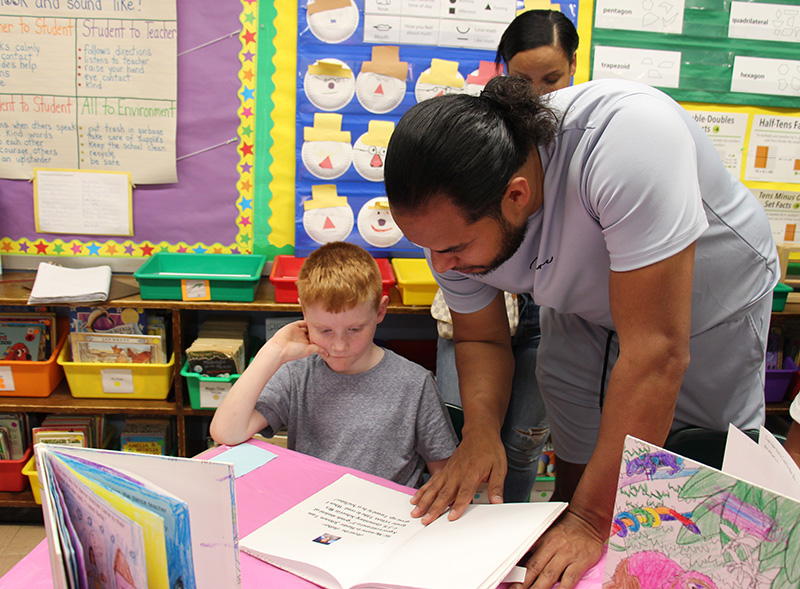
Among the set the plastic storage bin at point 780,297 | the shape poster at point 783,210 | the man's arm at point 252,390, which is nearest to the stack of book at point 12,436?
the man's arm at point 252,390

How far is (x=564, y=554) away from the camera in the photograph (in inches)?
32.3

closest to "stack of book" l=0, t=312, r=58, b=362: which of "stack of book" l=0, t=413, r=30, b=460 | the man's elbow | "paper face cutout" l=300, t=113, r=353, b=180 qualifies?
"stack of book" l=0, t=413, r=30, b=460

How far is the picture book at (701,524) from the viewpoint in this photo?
577mm

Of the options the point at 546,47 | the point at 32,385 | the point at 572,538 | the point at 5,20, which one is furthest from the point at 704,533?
the point at 5,20

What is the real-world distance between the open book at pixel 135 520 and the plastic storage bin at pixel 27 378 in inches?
70.6

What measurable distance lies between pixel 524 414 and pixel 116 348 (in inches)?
58.6

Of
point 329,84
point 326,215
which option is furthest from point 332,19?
point 326,215

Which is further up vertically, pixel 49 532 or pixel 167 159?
pixel 167 159

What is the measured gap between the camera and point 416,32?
2.30m

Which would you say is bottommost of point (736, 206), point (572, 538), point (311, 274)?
point (572, 538)

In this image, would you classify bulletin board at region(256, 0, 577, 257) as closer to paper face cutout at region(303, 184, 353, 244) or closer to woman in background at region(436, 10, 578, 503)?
paper face cutout at region(303, 184, 353, 244)

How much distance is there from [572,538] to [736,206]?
680 mm

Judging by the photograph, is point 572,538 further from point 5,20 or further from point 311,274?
point 5,20

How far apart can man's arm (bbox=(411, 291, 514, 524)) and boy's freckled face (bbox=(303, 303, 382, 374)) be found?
0.68 ft
